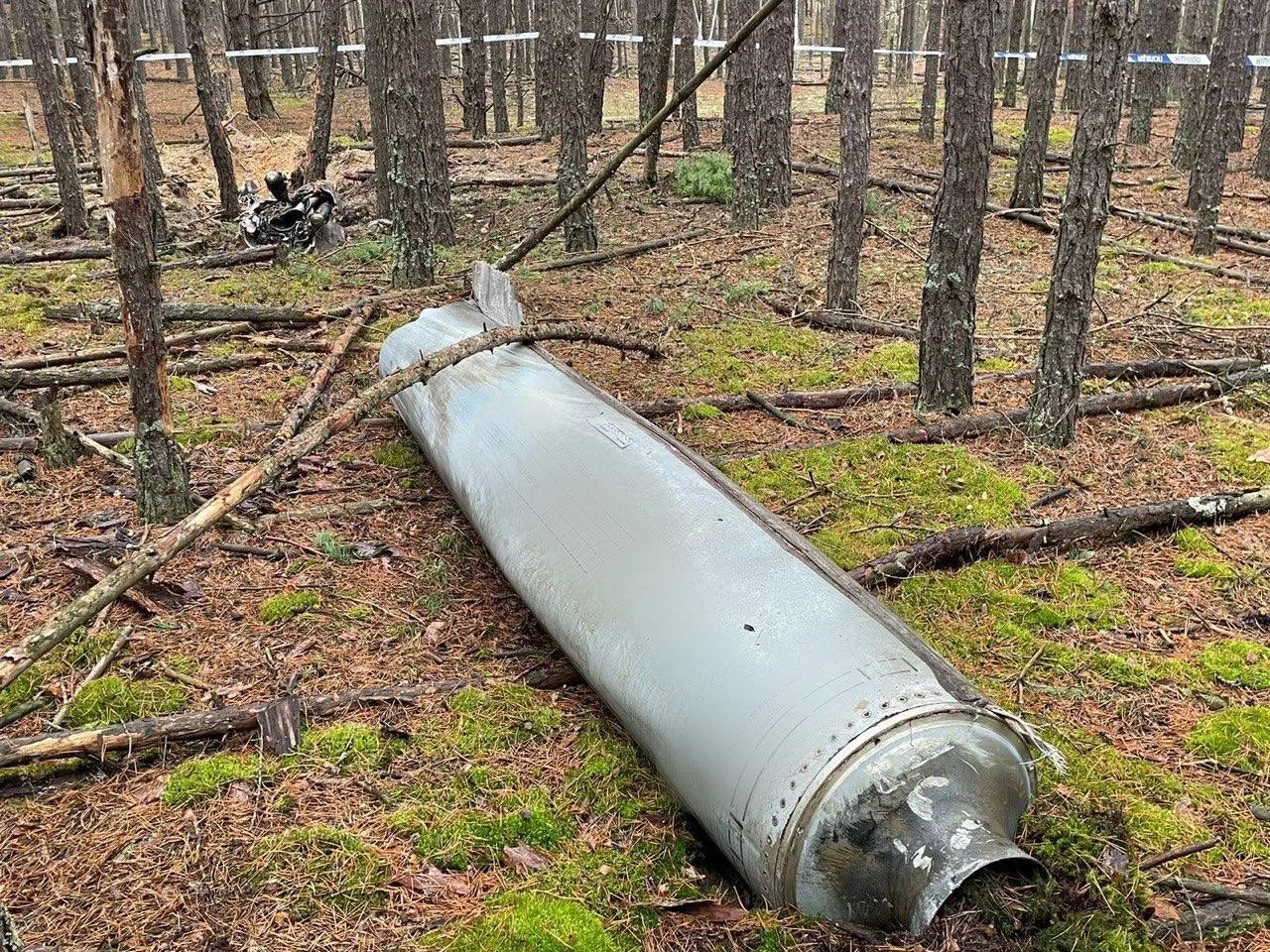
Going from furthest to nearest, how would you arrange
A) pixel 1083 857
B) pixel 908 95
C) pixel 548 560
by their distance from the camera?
pixel 908 95
pixel 548 560
pixel 1083 857

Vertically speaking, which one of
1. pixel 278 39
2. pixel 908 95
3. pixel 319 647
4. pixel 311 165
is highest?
pixel 278 39

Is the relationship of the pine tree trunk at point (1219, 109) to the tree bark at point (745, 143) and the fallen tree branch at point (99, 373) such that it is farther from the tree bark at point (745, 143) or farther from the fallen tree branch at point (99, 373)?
the fallen tree branch at point (99, 373)

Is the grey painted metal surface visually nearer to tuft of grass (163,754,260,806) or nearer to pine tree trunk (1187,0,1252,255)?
tuft of grass (163,754,260,806)

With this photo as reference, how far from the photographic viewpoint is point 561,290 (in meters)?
9.05

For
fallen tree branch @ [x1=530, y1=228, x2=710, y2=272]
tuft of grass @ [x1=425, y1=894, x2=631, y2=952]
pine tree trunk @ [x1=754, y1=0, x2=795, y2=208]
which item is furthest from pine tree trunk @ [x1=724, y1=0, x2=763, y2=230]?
tuft of grass @ [x1=425, y1=894, x2=631, y2=952]

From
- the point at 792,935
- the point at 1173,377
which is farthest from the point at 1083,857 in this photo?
the point at 1173,377

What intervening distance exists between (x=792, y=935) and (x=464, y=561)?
2649 mm

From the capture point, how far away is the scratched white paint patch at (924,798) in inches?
94.0

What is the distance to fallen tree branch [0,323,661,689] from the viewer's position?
3.09 meters

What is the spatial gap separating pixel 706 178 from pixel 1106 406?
7561 mm

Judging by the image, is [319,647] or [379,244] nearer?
[319,647]

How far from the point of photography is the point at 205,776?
304 cm

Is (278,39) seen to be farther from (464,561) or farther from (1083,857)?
(1083,857)

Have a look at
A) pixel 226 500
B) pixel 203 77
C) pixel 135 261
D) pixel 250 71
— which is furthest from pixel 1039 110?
pixel 250 71
